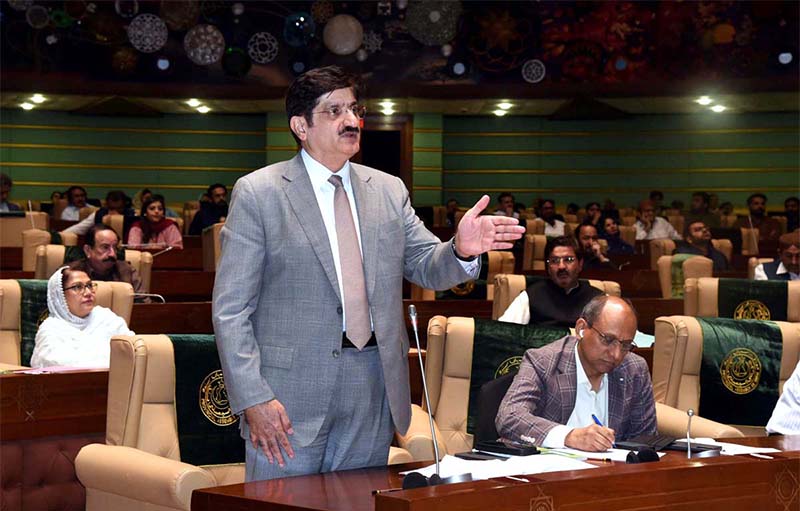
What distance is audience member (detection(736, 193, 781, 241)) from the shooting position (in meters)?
13.3

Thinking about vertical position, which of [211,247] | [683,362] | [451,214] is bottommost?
[683,362]

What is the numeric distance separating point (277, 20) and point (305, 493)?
12594 mm

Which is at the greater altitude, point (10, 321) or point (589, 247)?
point (589, 247)

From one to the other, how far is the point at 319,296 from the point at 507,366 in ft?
6.36

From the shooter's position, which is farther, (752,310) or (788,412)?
(752,310)

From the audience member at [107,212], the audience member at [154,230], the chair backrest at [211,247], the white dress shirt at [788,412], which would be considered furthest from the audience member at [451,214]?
the white dress shirt at [788,412]

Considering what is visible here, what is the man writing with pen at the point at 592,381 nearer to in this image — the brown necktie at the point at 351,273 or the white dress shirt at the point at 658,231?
the brown necktie at the point at 351,273

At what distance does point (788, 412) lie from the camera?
11.1 feet

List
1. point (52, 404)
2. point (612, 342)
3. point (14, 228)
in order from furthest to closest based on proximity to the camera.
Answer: point (14, 228), point (52, 404), point (612, 342)

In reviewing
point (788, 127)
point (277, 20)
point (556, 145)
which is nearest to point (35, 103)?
point (277, 20)

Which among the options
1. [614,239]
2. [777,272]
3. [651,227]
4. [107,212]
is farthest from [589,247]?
[107,212]

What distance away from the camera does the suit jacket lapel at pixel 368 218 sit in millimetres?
2531

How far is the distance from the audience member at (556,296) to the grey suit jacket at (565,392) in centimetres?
236

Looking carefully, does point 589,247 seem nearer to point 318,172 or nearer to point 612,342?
point 612,342
